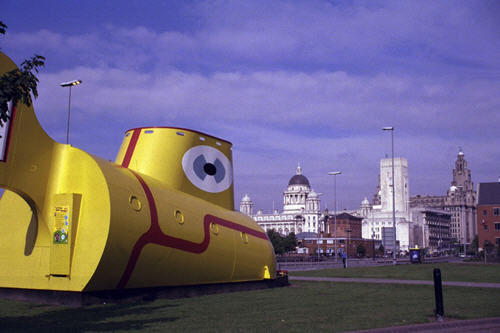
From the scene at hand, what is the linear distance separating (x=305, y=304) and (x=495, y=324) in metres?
6.44

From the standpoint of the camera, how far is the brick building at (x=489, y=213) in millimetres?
97394

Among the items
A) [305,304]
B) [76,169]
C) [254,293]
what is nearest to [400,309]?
[305,304]

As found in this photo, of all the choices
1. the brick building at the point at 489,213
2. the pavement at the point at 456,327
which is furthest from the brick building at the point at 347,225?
the pavement at the point at 456,327

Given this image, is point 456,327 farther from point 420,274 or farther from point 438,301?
point 420,274

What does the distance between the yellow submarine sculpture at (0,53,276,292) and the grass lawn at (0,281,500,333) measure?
2.98 ft

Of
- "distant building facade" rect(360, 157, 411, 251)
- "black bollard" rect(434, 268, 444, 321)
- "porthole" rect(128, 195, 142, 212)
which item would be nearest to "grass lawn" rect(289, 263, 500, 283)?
"black bollard" rect(434, 268, 444, 321)

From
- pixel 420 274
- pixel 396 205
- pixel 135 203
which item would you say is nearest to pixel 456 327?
pixel 135 203

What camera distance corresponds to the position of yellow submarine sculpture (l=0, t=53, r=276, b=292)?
1681 cm

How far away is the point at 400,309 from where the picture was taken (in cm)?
1709

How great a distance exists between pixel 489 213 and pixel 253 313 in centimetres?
9222

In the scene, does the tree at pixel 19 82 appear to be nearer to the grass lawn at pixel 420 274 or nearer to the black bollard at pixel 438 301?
the black bollard at pixel 438 301

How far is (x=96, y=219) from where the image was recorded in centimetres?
1702

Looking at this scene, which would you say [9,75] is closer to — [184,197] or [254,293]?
[184,197]

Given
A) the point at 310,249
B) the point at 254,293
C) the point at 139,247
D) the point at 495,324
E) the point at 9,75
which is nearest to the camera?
the point at 9,75
